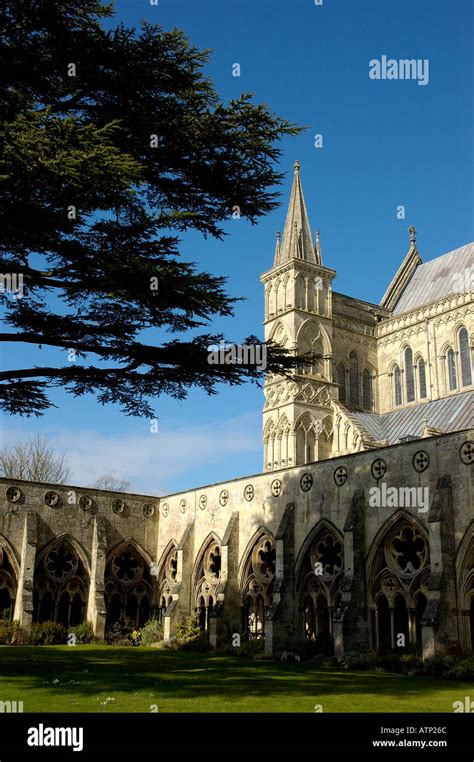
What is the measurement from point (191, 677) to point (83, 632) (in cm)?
1293

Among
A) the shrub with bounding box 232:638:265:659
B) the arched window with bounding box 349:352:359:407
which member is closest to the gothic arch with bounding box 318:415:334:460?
the arched window with bounding box 349:352:359:407

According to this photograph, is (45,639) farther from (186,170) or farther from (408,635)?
(186,170)

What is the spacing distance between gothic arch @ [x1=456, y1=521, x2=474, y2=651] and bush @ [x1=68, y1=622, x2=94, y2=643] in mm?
13997

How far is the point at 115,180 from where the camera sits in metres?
13.2

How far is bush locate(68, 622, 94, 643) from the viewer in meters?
27.5

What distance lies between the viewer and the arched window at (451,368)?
126 feet

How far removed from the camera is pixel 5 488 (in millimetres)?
28203

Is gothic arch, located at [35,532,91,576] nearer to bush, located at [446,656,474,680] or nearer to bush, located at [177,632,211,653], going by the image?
bush, located at [177,632,211,653]

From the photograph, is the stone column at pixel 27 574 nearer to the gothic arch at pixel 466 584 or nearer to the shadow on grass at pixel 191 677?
the shadow on grass at pixel 191 677

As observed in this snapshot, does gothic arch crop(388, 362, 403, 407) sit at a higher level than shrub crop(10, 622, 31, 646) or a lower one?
higher

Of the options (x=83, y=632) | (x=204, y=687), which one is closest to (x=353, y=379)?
(x=83, y=632)
